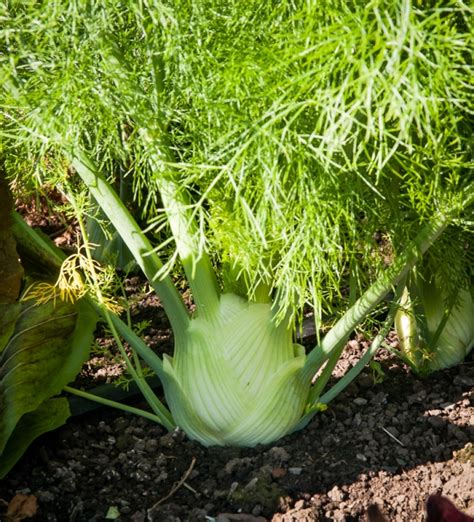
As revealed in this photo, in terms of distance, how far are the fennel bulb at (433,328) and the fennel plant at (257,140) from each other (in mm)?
238

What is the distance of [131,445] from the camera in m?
1.66

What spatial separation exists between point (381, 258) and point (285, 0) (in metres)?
0.57

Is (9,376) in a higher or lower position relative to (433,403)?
higher

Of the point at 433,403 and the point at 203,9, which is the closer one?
the point at 203,9

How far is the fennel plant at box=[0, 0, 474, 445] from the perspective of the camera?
1.19m


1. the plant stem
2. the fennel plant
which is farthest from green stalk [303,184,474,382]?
the plant stem

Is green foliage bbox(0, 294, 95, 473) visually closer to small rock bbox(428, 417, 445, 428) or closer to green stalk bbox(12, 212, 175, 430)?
green stalk bbox(12, 212, 175, 430)

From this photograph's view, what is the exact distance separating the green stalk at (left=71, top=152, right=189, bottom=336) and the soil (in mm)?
229

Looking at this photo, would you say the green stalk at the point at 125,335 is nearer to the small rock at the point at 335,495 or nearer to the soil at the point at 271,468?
the soil at the point at 271,468

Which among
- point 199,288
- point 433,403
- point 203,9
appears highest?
point 203,9

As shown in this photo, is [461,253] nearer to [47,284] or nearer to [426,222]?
[426,222]

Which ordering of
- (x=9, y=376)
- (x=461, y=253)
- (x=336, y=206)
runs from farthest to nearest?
1. (x=461, y=253)
2. (x=9, y=376)
3. (x=336, y=206)

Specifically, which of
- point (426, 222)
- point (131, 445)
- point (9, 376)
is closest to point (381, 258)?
point (426, 222)

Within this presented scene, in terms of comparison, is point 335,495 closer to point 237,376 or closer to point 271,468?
point 271,468
